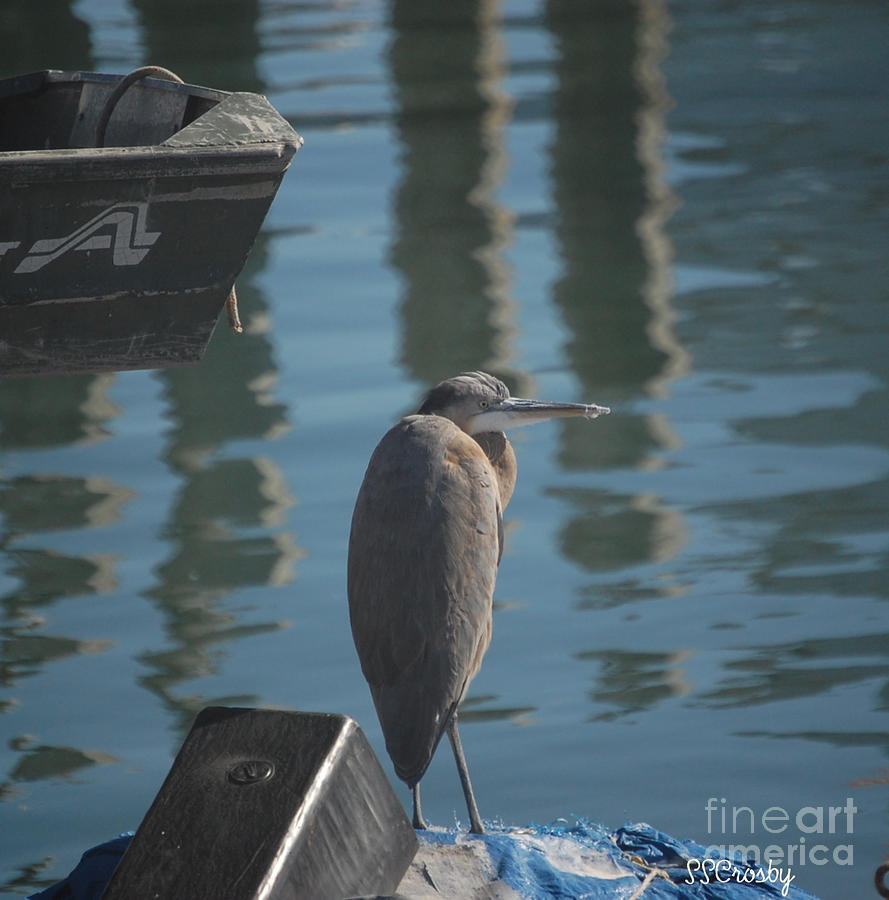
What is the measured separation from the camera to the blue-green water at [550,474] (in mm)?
4191

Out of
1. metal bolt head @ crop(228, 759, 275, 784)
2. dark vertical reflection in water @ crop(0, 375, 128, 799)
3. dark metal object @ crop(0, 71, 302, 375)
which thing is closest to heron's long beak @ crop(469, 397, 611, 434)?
dark metal object @ crop(0, 71, 302, 375)

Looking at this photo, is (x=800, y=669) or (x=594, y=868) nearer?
(x=594, y=868)

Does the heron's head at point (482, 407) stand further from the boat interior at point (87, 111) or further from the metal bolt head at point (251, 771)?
the metal bolt head at point (251, 771)

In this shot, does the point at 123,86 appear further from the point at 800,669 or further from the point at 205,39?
the point at 205,39

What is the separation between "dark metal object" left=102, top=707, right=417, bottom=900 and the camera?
2545 mm

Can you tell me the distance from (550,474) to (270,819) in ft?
12.1

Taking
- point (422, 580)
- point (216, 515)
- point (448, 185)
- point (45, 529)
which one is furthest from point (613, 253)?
point (422, 580)

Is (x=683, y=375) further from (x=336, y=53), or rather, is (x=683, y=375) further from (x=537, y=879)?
(x=336, y=53)

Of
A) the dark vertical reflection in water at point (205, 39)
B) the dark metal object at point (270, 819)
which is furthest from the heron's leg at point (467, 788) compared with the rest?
the dark vertical reflection in water at point (205, 39)

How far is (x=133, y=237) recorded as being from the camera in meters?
3.23

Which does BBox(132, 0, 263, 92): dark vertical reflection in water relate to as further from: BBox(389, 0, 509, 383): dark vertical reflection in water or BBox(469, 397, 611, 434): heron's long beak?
BBox(469, 397, 611, 434): heron's long beak

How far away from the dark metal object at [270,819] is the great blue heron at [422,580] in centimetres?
39

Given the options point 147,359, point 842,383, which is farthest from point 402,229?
point 147,359

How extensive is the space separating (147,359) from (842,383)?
419cm
